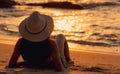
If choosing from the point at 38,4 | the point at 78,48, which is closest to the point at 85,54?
the point at 78,48

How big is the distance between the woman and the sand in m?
0.15

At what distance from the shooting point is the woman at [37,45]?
5898 millimetres

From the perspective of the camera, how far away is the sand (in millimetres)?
6055

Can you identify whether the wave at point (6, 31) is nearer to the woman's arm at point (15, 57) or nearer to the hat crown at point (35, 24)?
the woman's arm at point (15, 57)

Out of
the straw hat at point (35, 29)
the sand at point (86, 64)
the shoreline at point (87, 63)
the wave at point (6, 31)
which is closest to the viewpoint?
the straw hat at point (35, 29)

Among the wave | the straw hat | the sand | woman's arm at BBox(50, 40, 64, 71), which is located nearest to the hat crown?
the straw hat

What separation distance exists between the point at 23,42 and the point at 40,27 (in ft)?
1.24

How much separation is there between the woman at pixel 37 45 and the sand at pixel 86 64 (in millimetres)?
149

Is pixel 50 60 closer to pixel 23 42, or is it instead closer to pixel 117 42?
pixel 23 42

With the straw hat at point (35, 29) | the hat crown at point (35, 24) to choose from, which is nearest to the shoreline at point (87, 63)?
the straw hat at point (35, 29)

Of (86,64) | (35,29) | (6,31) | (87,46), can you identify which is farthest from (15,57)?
(6,31)

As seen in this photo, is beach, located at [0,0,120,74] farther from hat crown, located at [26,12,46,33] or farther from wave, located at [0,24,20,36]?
hat crown, located at [26,12,46,33]

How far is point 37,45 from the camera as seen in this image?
601 cm

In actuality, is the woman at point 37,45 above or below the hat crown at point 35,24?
below
